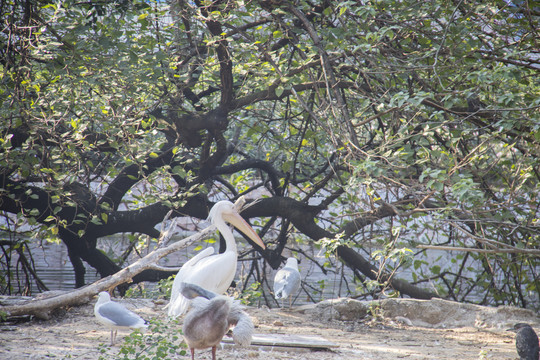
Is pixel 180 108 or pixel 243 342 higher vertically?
pixel 180 108

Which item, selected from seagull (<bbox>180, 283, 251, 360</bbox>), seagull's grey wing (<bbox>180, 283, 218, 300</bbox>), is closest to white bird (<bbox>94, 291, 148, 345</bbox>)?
seagull's grey wing (<bbox>180, 283, 218, 300</bbox>)

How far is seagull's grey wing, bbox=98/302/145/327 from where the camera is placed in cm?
423

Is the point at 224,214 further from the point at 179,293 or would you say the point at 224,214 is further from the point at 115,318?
the point at 115,318

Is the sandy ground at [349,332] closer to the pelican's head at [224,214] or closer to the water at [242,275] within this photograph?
the pelican's head at [224,214]

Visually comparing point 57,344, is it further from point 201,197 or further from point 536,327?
point 536,327

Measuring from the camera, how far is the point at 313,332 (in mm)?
5312

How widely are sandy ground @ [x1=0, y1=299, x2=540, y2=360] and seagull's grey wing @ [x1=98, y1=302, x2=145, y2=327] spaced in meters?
0.22

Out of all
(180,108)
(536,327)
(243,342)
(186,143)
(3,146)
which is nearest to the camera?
(243,342)

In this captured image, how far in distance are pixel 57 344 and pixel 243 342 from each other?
1.73 meters

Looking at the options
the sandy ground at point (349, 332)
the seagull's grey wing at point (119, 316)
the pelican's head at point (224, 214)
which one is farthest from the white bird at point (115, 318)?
the pelican's head at point (224, 214)

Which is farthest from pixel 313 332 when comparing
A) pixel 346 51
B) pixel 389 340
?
pixel 346 51

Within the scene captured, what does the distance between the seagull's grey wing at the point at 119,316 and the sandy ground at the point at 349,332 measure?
22 centimetres

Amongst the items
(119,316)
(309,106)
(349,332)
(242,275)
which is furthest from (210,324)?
(242,275)

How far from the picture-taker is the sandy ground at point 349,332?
4254 mm
